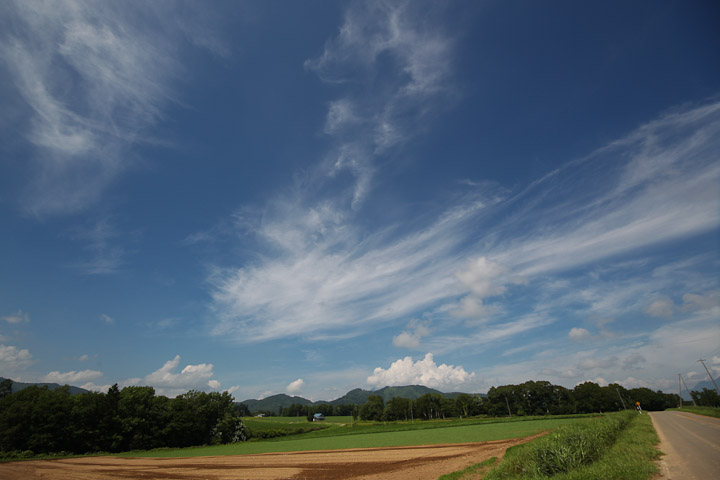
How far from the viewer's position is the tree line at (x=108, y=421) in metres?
57.6

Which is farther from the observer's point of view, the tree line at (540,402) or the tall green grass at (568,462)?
the tree line at (540,402)

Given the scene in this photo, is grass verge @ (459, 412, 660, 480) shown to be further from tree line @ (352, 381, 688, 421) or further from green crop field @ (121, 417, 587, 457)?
tree line @ (352, 381, 688, 421)

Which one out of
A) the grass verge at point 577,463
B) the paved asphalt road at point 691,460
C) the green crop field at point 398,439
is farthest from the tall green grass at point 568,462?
the green crop field at point 398,439

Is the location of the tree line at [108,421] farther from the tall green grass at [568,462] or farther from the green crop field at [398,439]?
the tall green grass at [568,462]

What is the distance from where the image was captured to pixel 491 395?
137750 millimetres

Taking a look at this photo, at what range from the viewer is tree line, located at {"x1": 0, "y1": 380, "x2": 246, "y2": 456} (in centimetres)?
5756

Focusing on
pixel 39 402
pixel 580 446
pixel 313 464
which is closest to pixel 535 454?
pixel 580 446

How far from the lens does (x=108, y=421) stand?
6688 centimetres

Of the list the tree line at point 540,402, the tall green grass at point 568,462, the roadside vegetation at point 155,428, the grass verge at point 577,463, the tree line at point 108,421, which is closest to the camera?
the grass verge at point 577,463

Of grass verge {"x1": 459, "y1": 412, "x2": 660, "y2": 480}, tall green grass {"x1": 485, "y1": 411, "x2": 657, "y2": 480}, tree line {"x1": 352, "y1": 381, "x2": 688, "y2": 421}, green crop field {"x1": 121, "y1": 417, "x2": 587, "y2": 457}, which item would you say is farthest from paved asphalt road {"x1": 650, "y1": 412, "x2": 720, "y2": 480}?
tree line {"x1": 352, "y1": 381, "x2": 688, "y2": 421}

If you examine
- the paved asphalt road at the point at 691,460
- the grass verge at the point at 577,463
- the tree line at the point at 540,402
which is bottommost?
the paved asphalt road at the point at 691,460

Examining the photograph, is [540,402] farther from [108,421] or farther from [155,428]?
[108,421]

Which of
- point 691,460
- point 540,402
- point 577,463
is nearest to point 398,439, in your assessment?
point 691,460

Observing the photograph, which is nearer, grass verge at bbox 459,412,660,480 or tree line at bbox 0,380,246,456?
grass verge at bbox 459,412,660,480
